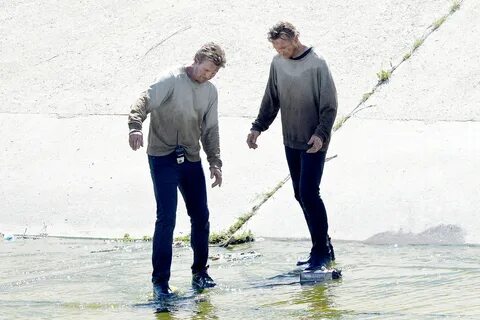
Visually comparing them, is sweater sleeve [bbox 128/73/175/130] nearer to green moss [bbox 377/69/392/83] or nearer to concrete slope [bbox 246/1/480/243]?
concrete slope [bbox 246/1/480/243]

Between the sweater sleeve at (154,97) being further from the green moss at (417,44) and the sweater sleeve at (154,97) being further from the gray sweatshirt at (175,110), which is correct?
the green moss at (417,44)

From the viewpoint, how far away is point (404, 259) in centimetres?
781

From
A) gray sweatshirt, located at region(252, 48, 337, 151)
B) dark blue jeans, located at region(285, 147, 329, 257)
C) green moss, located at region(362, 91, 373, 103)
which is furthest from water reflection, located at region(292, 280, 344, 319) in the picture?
green moss, located at region(362, 91, 373, 103)

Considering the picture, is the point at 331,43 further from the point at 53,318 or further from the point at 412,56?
the point at 53,318

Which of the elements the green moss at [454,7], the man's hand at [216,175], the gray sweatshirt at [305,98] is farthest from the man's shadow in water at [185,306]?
the green moss at [454,7]

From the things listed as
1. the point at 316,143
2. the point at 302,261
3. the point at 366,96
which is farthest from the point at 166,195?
the point at 366,96

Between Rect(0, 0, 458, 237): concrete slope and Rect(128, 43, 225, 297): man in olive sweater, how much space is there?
1964 millimetres

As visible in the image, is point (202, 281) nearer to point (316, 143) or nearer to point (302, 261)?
point (302, 261)

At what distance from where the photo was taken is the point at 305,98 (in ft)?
24.8

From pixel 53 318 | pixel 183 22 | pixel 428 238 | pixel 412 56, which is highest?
pixel 183 22

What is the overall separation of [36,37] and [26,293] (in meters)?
7.09

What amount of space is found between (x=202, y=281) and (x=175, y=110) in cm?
109

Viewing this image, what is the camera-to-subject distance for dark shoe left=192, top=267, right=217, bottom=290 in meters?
7.27

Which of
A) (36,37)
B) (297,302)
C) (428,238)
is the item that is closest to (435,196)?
(428,238)
